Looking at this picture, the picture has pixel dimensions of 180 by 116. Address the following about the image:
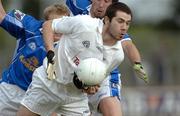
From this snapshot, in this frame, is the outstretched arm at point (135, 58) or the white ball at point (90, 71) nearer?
the white ball at point (90, 71)

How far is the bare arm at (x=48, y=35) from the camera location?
10383 millimetres

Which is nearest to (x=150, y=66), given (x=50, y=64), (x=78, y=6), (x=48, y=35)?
(x=78, y=6)

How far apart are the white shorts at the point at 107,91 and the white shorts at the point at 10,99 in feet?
2.97

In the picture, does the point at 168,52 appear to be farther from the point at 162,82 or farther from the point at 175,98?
the point at 175,98

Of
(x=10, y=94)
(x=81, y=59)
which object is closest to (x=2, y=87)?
(x=10, y=94)

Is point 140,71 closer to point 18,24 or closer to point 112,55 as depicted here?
point 112,55

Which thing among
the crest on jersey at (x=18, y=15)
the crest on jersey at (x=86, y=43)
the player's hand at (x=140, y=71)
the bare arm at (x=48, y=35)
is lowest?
the player's hand at (x=140, y=71)

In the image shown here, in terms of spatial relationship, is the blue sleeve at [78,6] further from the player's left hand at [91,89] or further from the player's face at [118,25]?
the player's left hand at [91,89]

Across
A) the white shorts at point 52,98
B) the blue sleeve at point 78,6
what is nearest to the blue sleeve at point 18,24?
the blue sleeve at point 78,6

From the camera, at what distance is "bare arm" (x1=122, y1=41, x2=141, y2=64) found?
38.1 feet

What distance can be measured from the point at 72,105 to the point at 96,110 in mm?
913

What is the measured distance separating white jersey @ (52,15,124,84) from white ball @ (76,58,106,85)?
0.67 feet

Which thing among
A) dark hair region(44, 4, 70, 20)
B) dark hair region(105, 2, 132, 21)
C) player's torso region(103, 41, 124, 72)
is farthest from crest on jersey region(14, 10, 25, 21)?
player's torso region(103, 41, 124, 72)

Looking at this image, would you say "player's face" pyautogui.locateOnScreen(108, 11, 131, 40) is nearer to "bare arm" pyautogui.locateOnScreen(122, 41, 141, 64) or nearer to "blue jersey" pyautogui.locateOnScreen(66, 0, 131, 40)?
"bare arm" pyautogui.locateOnScreen(122, 41, 141, 64)
